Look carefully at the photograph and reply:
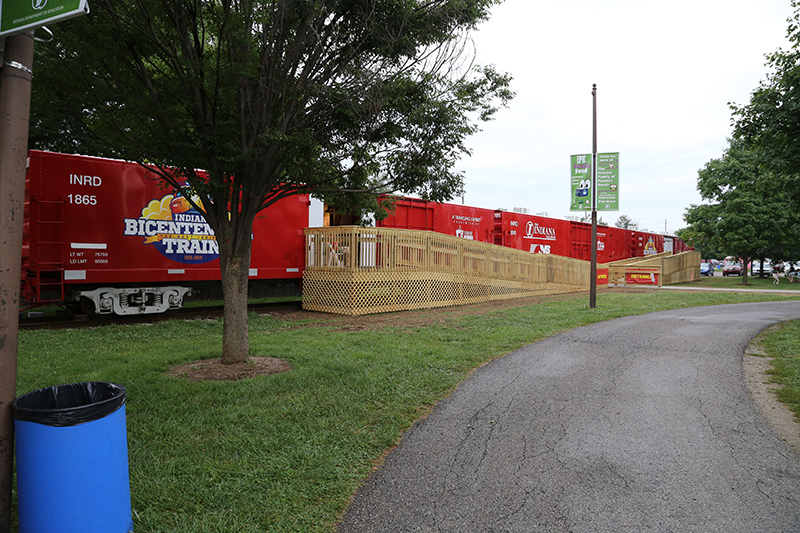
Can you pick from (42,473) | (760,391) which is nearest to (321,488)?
(42,473)

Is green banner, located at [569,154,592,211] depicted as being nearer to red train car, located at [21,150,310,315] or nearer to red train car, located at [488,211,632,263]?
red train car, located at [488,211,632,263]

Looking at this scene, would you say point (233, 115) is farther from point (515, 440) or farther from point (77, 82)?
point (515, 440)

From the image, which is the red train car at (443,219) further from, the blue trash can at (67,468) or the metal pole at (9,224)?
the blue trash can at (67,468)

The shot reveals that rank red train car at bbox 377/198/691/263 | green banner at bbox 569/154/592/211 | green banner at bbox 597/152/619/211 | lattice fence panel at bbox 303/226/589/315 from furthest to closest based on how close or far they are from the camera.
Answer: red train car at bbox 377/198/691/263
green banner at bbox 569/154/592/211
green banner at bbox 597/152/619/211
lattice fence panel at bbox 303/226/589/315

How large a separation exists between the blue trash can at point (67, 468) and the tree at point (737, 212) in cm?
3503

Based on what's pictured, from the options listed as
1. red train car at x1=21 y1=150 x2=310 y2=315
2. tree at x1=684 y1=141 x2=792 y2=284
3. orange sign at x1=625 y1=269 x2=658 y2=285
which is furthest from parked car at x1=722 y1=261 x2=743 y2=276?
red train car at x1=21 y1=150 x2=310 y2=315

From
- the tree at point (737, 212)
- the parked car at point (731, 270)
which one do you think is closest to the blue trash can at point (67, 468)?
the tree at point (737, 212)

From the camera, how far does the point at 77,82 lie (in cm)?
558

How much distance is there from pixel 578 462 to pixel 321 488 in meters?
2.10

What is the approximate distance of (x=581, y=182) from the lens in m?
16.1

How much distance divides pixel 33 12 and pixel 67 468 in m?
2.47

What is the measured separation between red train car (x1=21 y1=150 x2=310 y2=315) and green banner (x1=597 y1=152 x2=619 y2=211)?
1055cm

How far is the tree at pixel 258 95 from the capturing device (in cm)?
570

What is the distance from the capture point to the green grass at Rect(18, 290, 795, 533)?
10.9ft
